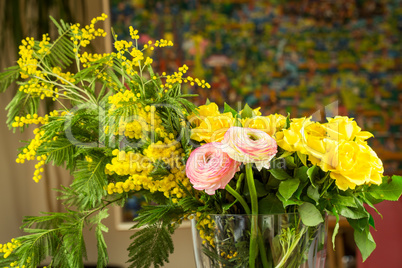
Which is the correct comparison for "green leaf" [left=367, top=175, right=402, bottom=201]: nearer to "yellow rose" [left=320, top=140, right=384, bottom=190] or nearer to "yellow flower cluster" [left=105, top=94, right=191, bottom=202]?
"yellow rose" [left=320, top=140, right=384, bottom=190]

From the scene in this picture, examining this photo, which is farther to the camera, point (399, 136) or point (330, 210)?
point (399, 136)

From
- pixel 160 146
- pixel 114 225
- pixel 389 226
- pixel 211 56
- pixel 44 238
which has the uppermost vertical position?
pixel 211 56

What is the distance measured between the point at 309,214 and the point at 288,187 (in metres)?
0.04

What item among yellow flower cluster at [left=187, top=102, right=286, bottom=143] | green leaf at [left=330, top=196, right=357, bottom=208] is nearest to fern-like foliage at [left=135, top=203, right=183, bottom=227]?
yellow flower cluster at [left=187, top=102, right=286, bottom=143]

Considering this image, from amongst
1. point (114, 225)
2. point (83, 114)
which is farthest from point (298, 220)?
point (114, 225)

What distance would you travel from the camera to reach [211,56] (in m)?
2.57

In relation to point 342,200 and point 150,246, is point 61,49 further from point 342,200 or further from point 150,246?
point 342,200

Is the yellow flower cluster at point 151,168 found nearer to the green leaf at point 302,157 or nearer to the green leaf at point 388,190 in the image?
the green leaf at point 302,157

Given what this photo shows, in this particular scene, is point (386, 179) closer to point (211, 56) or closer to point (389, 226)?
point (389, 226)

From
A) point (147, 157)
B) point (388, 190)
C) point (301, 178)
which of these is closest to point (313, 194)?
point (301, 178)

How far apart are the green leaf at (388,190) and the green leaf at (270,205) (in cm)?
14

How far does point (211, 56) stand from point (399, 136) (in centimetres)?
123

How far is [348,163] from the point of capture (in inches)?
21.9

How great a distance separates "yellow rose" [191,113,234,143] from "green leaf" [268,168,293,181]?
9 cm
